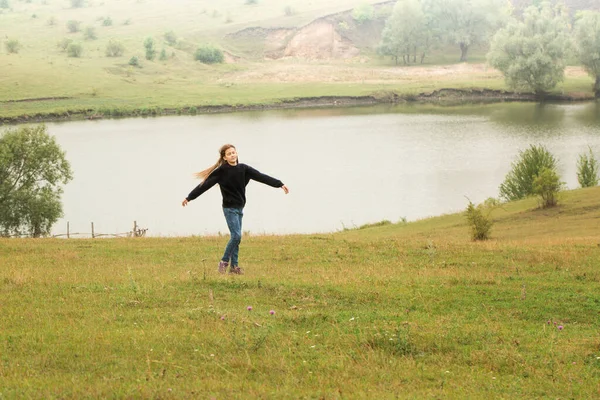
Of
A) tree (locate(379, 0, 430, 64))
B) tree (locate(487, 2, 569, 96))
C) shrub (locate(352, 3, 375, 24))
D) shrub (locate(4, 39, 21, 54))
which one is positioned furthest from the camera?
shrub (locate(352, 3, 375, 24))

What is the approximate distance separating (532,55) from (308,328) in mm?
103886

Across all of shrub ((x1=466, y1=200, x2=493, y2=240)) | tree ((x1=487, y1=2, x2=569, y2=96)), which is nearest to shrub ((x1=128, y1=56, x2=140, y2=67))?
tree ((x1=487, y1=2, x2=569, y2=96))

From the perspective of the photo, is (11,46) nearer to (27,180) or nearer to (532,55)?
(532,55)

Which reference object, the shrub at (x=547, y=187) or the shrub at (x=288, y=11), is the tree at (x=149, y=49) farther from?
the shrub at (x=547, y=187)

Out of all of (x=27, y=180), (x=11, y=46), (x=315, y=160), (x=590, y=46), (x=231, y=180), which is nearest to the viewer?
(x=231, y=180)

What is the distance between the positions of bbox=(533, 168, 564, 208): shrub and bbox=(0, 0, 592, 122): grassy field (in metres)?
78.6

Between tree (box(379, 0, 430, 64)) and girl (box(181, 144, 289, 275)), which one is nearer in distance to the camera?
girl (box(181, 144, 289, 275))

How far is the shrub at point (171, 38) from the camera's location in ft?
499

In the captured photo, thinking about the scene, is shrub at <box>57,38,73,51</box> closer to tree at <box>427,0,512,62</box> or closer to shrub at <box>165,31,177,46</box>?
shrub at <box>165,31,177,46</box>

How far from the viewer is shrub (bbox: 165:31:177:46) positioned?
152125 millimetres

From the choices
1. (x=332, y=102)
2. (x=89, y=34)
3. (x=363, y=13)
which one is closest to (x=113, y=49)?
(x=89, y=34)

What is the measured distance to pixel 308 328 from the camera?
32.5 feet

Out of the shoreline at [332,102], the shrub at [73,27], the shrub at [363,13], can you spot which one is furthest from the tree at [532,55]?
the shrub at [73,27]

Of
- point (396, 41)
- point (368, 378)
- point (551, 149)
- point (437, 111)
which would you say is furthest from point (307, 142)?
point (396, 41)
